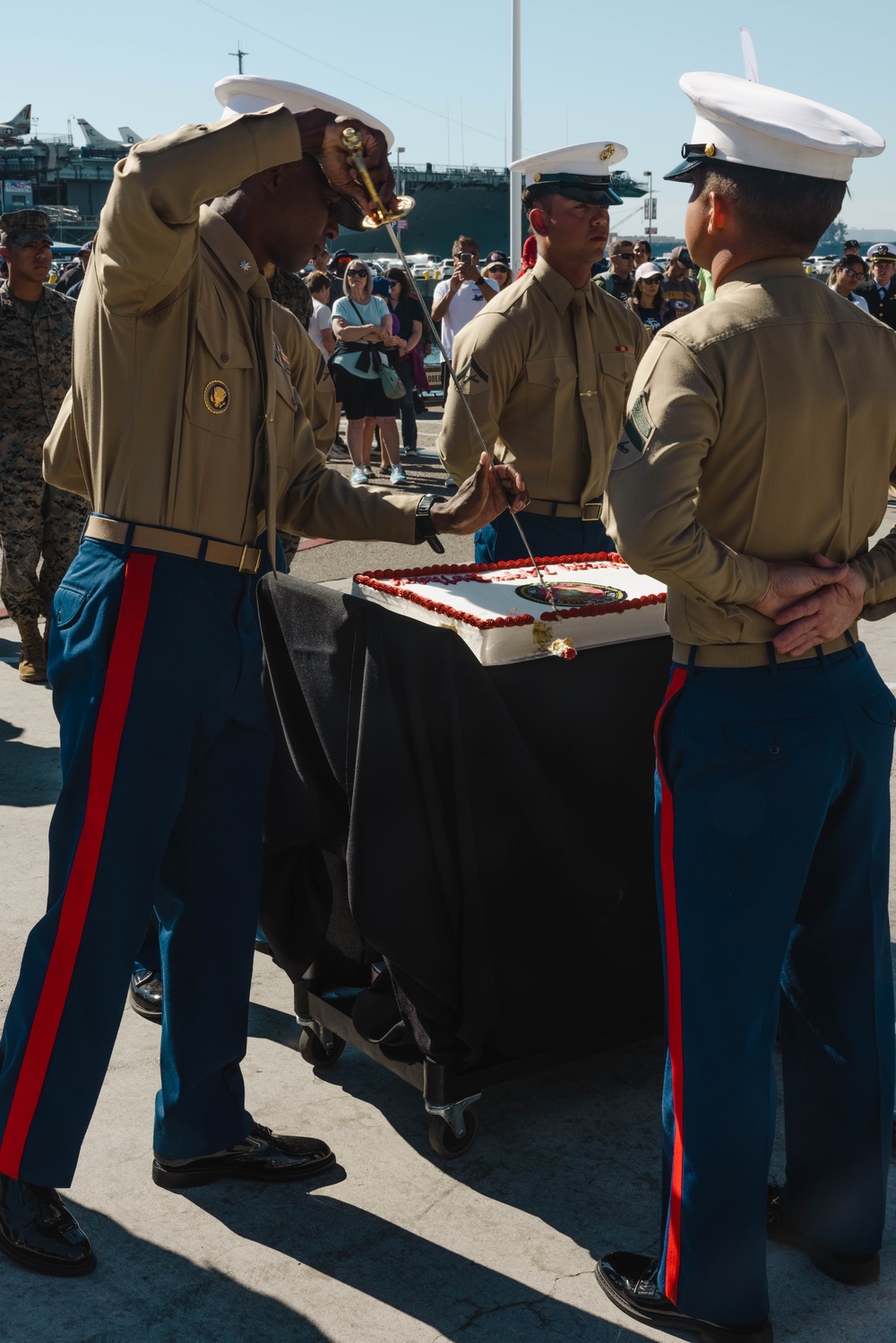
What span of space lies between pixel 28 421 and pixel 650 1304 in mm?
5500

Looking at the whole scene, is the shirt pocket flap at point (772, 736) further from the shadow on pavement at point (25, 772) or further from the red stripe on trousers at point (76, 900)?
the shadow on pavement at point (25, 772)

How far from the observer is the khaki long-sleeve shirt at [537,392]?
13.5ft

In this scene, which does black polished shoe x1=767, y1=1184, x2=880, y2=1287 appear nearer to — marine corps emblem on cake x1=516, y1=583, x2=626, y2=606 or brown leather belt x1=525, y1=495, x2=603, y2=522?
marine corps emblem on cake x1=516, y1=583, x2=626, y2=606

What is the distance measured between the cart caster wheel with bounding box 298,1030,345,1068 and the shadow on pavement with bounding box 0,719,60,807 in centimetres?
205

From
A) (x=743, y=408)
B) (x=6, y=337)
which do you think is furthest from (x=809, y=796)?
(x=6, y=337)

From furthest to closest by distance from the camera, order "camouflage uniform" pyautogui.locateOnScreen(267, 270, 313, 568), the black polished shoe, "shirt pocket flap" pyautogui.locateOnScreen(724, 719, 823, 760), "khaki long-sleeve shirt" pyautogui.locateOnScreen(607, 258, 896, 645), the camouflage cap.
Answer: the camouflage cap < "camouflage uniform" pyautogui.locateOnScreen(267, 270, 313, 568) < the black polished shoe < "shirt pocket flap" pyautogui.locateOnScreen(724, 719, 823, 760) < "khaki long-sleeve shirt" pyautogui.locateOnScreen(607, 258, 896, 645)

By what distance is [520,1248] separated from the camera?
8.64 feet

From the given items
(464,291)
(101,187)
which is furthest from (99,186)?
(464,291)

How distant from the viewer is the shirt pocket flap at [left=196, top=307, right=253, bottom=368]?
258cm

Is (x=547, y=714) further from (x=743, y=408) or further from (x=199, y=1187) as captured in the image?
(x=199, y=1187)

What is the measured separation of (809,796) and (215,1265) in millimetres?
1427

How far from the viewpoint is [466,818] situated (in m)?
2.76

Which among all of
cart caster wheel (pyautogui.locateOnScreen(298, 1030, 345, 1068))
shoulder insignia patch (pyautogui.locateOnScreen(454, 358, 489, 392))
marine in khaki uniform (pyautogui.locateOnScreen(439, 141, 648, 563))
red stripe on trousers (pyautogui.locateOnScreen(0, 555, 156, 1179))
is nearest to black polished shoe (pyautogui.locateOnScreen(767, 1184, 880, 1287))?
cart caster wheel (pyautogui.locateOnScreen(298, 1030, 345, 1068))

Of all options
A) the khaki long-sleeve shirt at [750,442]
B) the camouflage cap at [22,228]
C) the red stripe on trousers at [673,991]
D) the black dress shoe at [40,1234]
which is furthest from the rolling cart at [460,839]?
the camouflage cap at [22,228]
